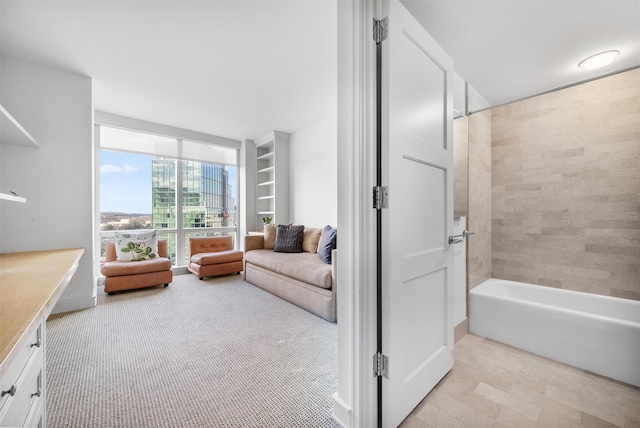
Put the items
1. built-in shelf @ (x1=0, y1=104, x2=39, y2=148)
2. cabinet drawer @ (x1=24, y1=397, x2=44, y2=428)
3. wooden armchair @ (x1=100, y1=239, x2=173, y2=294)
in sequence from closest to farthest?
cabinet drawer @ (x1=24, y1=397, x2=44, y2=428) → built-in shelf @ (x1=0, y1=104, x2=39, y2=148) → wooden armchair @ (x1=100, y1=239, x2=173, y2=294)

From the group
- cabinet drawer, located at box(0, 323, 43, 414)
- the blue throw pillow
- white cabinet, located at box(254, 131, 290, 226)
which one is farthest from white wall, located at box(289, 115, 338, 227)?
cabinet drawer, located at box(0, 323, 43, 414)

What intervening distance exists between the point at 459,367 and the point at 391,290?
3.72 feet

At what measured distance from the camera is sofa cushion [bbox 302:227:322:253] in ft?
12.7

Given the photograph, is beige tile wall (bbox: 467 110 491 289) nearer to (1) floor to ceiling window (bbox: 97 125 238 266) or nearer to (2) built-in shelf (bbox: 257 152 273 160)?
A: (2) built-in shelf (bbox: 257 152 273 160)

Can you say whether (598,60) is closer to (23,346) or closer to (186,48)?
(186,48)

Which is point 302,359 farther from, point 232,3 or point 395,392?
point 232,3

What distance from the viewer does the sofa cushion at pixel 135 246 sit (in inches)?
145

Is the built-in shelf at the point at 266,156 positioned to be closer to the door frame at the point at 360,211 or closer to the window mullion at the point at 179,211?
the window mullion at the point at 179,211

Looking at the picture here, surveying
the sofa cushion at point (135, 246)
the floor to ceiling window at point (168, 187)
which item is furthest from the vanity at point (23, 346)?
the floor to ceiling window at point (168, 187)

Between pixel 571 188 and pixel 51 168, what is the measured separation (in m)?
5.20

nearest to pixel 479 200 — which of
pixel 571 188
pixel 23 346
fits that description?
pixel 571 188

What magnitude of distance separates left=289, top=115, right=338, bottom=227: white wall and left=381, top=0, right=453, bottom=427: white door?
2.47 metres

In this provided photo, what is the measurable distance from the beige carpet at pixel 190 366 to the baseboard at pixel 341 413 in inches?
2.0

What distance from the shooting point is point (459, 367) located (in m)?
1.81
